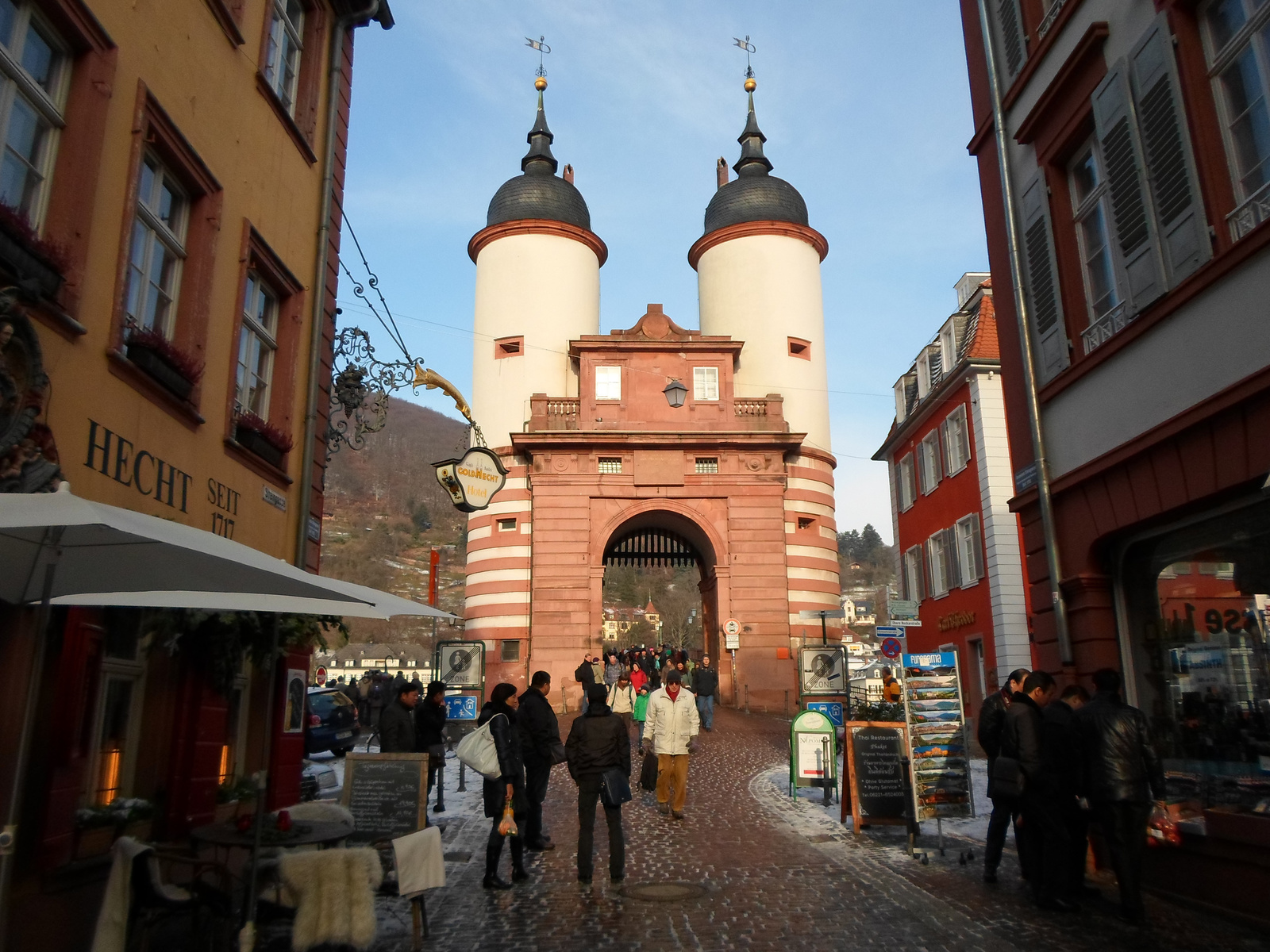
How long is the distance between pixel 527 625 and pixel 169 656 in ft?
79.9

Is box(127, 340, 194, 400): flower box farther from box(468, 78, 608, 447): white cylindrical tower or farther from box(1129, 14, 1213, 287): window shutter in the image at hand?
box(468, 78, 608, 447): white cylindrical tower

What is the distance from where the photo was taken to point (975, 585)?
27.3 meters

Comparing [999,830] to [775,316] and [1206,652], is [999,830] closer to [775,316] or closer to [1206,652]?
[1206,652]

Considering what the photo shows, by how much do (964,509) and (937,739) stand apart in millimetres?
18415

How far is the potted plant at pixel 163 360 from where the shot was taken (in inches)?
316

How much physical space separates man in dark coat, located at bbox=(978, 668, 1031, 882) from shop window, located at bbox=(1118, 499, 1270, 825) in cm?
118

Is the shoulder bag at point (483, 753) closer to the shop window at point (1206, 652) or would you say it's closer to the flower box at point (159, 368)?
the flower box at point (159, 368)

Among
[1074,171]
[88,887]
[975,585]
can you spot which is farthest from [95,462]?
[975,585]

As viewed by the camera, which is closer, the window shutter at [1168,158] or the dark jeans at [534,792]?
the window shutter at [1168,158]

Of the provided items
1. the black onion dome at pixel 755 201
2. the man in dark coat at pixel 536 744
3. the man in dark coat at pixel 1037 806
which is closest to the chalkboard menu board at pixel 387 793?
the man in dark coat at pixel 536 744

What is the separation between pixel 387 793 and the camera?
8.95 metres

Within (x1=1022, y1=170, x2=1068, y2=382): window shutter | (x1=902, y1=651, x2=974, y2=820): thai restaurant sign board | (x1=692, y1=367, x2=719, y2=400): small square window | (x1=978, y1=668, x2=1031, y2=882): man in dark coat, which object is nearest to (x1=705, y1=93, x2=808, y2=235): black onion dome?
(x1=692, y1=367, x2=719, y2=400): small square window

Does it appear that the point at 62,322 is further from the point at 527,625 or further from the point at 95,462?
the point at 527,625

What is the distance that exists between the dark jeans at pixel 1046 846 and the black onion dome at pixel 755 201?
33.1m
